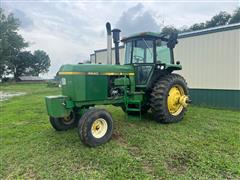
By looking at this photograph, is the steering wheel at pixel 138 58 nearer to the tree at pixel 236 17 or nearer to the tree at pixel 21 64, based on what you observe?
the tree at pixel 236 17

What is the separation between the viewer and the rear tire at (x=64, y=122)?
603 centimetres

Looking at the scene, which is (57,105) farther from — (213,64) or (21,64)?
(21,64)

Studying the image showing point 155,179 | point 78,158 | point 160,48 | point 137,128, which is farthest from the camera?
point 160,48

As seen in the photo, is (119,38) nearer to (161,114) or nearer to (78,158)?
(161,114)

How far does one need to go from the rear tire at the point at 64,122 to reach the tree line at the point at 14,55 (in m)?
38.4

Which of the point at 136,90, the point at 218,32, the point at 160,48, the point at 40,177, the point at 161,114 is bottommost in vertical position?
the point at 40,177

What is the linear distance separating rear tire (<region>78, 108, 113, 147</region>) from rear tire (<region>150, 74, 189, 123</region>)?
1.67m

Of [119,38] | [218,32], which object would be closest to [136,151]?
[119,38]

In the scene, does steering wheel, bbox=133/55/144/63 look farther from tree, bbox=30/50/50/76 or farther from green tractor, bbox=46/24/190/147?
tree, bbox=30/50/50/76

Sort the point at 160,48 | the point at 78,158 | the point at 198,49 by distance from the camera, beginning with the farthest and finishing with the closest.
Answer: the point at 198,49 → the point at 160,48 → the point at 78,158

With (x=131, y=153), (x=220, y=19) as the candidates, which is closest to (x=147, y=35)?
Result: (x=131, y=153)

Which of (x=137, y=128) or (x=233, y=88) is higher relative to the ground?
(x=233, y=88)

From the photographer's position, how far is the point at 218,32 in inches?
400

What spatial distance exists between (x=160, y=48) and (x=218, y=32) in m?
4.29
